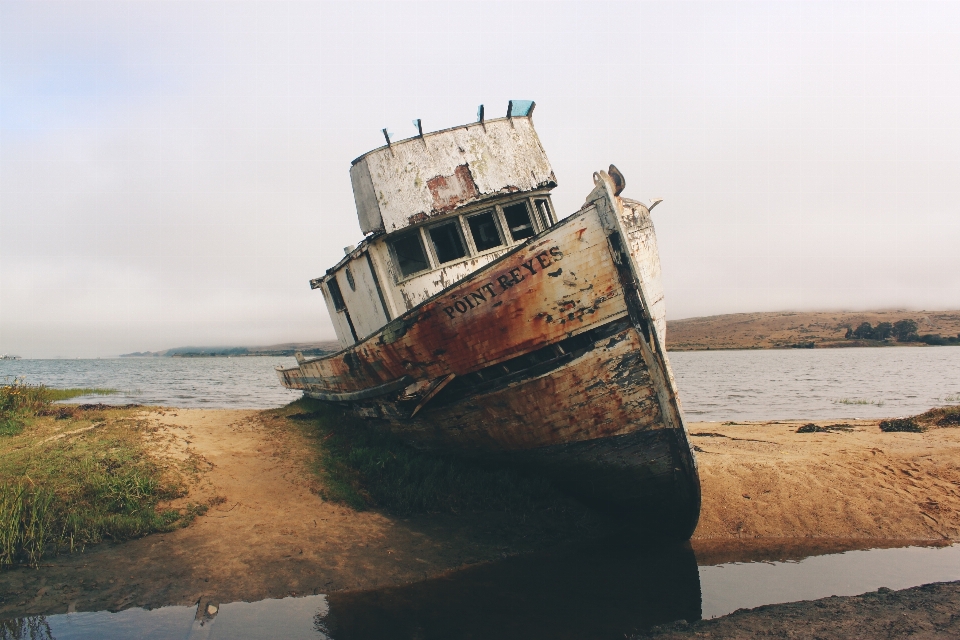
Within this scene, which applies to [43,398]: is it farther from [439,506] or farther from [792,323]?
[792,323]

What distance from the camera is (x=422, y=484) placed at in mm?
6207

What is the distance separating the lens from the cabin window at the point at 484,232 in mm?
7574

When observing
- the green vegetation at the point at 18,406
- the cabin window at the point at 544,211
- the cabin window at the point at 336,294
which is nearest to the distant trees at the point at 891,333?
the cabin window at the point at 544,211

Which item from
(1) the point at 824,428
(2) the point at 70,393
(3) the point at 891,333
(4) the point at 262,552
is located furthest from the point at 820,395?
(3) the point at 891,333

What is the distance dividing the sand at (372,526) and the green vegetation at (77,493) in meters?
0.25

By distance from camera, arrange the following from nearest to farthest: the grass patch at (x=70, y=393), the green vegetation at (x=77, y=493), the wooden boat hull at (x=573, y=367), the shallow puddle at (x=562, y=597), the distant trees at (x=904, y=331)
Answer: the shallow puddle at (x=562, y=597)
the green vegetation at (x=77, y=493)
the wooden boat hull at (x=573, y=367)
the grass patch at (x=70, y=393)
the distant trees at (x=904, y=331)

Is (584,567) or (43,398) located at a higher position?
(43,398)

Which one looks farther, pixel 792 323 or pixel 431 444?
pixel 792 323

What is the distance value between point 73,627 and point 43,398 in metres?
12.1

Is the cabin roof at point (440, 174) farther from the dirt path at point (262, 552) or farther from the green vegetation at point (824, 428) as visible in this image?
the green vegetation at point (824, 428)

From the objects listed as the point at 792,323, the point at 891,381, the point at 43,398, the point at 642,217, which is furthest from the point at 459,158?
the point at 792,323

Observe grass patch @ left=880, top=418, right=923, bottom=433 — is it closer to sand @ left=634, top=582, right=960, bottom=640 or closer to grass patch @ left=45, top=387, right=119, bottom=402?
sand @ left=634, top=582, right=960, bottom=640

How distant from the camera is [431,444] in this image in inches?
269

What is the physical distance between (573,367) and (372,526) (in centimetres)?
268
